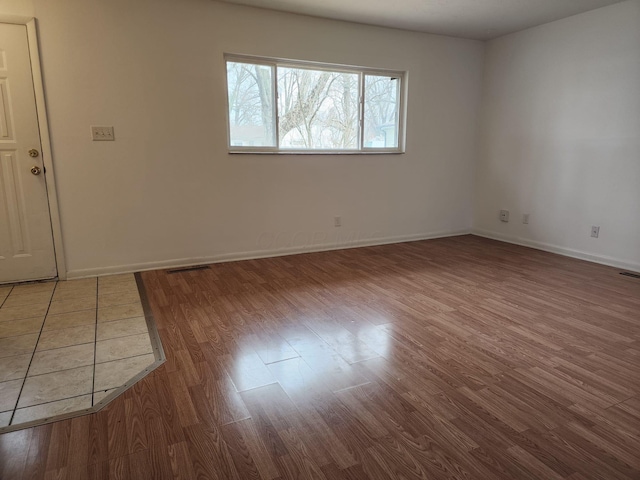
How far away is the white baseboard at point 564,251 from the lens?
3.82 meters

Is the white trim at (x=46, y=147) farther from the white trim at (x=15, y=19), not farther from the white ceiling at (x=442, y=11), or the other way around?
the white ceiling at (x=442, y=11)

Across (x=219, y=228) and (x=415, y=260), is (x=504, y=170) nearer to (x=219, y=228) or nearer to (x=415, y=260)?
(x=415, y=260)

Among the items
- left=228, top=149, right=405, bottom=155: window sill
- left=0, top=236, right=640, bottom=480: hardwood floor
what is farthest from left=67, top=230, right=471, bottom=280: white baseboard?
left=228, top=149, right=405, bottom=155: window sill

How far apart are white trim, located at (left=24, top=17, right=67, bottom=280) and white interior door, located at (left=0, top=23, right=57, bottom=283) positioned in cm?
3

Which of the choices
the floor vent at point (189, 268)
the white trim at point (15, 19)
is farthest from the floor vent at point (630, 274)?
the white trim at point (15, 19)

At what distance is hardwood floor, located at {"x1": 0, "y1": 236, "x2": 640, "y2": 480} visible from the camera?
1.41 meters

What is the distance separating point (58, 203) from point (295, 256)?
2183 mm

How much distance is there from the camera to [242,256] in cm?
407

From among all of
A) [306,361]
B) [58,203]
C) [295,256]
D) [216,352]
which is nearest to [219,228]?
[295,256]

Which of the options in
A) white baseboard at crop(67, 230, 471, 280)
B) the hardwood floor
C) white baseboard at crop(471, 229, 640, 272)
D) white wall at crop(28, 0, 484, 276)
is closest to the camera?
the hardwood floor

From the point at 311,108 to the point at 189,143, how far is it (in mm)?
1339

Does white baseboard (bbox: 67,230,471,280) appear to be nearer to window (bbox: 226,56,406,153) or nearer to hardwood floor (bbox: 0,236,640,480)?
hardwood floor (bbox: 0,236,640,480)

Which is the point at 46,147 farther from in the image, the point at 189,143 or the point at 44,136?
the point at 189,143

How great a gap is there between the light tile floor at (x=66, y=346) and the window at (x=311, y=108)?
1.88 metres
